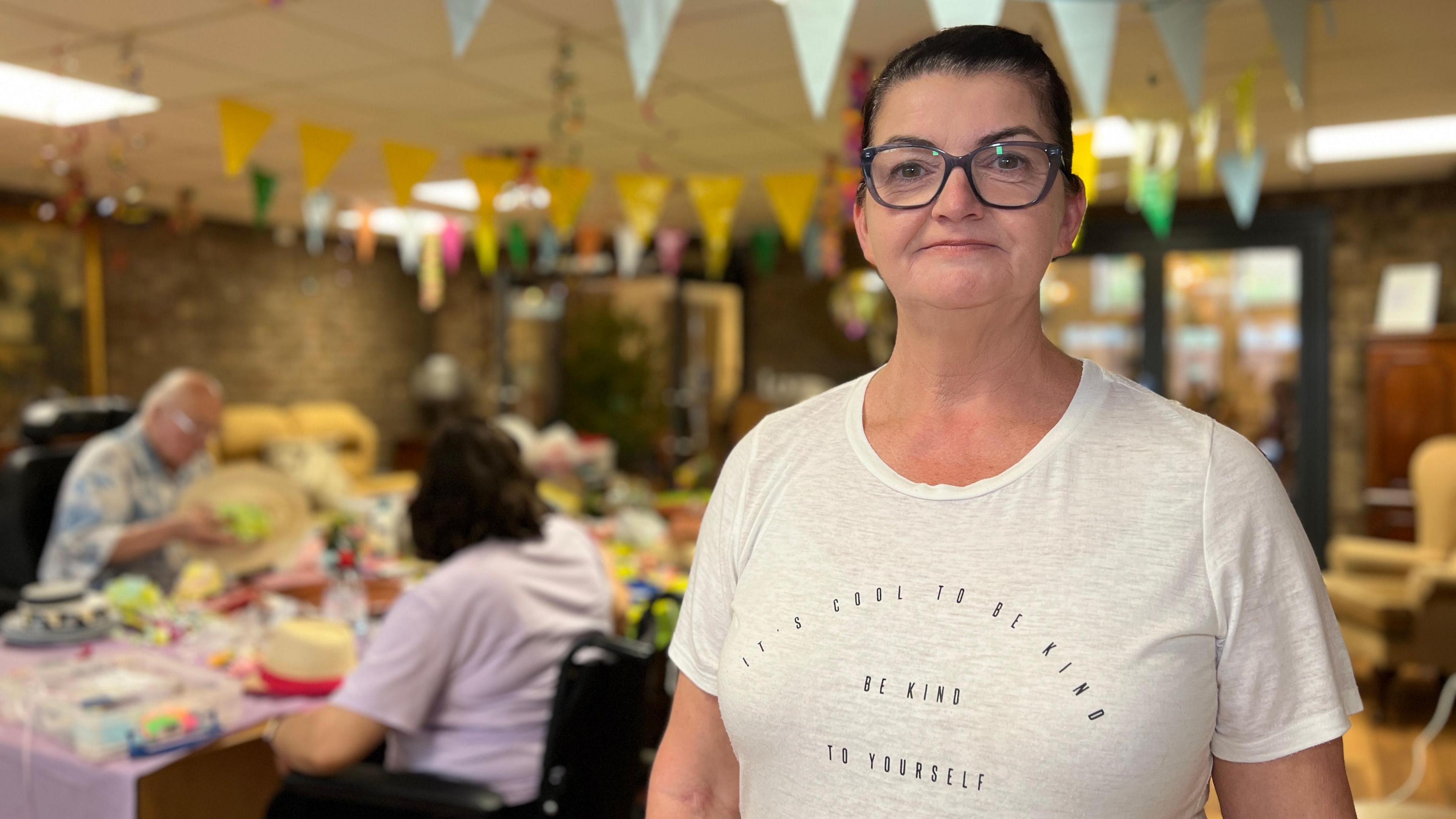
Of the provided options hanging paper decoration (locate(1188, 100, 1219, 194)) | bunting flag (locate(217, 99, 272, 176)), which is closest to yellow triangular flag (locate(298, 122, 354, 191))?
bunting flag (locate(217, 99, 272, 176))

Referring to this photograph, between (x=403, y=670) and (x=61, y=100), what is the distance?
13.2 ft

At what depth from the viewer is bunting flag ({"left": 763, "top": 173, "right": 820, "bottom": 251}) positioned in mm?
5168

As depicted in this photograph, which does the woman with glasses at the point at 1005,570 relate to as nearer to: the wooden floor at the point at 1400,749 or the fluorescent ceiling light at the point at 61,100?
the wooden floor at the point at 1400,749

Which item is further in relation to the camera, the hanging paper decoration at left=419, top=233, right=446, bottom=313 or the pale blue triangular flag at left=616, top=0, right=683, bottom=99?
the hanging paper decoration at left=419, top=233, right=446, bottom=313

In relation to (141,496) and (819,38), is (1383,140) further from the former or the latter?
(141,496)

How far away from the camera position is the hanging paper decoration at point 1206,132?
4129 millimetres

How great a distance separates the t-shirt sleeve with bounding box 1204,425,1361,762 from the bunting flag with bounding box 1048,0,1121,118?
240cm

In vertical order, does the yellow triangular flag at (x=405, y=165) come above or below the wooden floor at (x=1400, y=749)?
above

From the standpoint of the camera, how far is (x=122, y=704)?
1.94 m

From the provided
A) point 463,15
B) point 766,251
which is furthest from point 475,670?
point 766,251

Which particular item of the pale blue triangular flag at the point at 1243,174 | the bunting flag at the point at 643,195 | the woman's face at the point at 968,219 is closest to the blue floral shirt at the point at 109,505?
the bunting flag at the point at 643,195

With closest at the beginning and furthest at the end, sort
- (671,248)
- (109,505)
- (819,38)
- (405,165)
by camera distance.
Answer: (819,38) < (109,505) < (405,165) < (671,248)

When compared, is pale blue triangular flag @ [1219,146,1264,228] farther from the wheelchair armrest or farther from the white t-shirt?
the white t-shirt

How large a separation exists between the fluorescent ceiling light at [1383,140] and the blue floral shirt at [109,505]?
5247 mm
